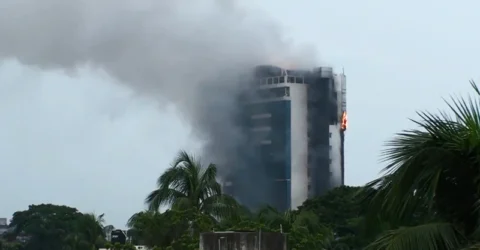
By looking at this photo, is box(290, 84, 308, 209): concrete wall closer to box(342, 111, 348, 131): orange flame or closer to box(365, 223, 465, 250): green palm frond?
box(342, 111, 348, 131): orange flame

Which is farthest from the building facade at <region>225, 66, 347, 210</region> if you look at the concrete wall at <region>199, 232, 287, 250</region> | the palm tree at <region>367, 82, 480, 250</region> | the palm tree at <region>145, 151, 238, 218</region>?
the palm tree at <region>367, 82, 480, 250</region>

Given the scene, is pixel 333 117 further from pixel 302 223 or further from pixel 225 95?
pixel 302 223

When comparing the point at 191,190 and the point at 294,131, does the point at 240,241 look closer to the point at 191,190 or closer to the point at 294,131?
the point at 191,190

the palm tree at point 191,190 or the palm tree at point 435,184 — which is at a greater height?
the palm tree at point 191,190

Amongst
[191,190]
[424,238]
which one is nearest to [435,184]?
[424,238]

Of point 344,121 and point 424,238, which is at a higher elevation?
point 344,121

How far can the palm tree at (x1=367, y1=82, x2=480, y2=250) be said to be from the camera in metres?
10.4

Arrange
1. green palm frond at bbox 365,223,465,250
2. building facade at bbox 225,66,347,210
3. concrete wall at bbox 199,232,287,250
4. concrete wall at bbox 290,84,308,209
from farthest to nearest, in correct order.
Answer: concrete wall at bbox 290,84,308,209
building facade at bbox 225,66,347,210
concrete wall at bbox 199,232,287,250
green palm frond at bbox 365,223,465,250

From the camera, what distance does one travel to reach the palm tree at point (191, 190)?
1455 inches

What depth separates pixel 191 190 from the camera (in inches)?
1479

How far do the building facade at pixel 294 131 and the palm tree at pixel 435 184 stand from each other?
11239 cm

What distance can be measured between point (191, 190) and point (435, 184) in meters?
27.3

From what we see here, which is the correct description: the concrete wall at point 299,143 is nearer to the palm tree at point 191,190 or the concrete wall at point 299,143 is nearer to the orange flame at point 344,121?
the orange flame at point 344,121

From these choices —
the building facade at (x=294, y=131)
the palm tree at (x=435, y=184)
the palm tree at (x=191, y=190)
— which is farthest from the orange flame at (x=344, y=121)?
the palm tree at (x=435, y=184)
